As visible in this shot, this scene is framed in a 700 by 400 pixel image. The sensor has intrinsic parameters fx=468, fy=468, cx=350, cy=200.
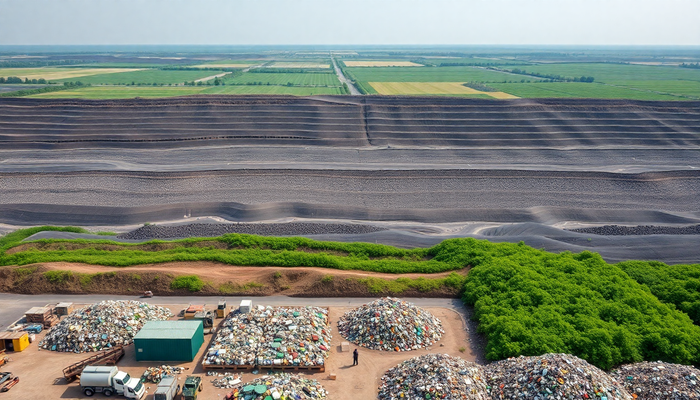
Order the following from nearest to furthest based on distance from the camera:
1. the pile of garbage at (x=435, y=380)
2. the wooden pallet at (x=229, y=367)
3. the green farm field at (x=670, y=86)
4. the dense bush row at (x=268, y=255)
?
the pile of garbage at (x=435, y=380)
the wooden pallet at (x=229, y=367)
the dense bush row at (x=268, y=255)
the green farm field at (x=670, y=86)

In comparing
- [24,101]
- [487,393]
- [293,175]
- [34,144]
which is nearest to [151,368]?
[487,393]

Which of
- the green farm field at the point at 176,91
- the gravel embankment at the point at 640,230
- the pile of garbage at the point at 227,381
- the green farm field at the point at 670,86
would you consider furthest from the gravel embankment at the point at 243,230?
the green farm field at the point at 670,86

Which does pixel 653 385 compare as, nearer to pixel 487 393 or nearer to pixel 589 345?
pixel 589 345

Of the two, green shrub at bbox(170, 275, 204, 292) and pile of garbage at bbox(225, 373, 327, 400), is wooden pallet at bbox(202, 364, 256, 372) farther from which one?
green shrub at bbox(170, 275, 204, 292)

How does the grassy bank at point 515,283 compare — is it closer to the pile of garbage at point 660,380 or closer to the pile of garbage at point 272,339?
the pile of garbage at point 660,380

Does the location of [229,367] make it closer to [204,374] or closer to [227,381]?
[227,381]

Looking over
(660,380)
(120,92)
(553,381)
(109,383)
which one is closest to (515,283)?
(660,380)

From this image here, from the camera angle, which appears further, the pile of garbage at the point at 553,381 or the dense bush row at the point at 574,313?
the dense bush row at the point at 574,313

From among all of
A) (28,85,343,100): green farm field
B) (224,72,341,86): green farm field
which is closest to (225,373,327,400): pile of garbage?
(28,85,343,100): green farm field
